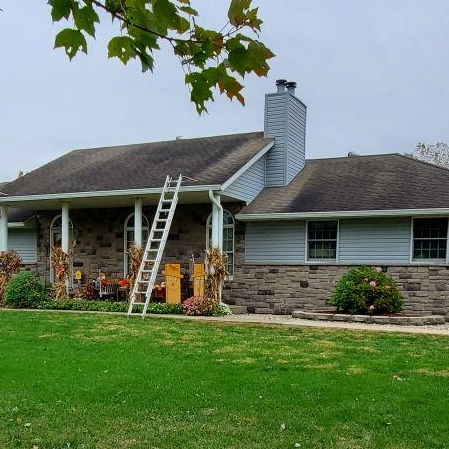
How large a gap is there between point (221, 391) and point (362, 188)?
10.8 meters

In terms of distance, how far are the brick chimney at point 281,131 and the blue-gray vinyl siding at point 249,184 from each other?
0.36m

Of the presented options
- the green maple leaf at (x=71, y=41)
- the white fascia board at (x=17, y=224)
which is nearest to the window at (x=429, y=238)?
the white fascia board at (x=17, y=224)

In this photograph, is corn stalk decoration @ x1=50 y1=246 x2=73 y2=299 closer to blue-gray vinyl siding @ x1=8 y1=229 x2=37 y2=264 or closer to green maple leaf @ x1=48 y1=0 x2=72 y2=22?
blue-gray vinyl siding @ x1=8 y1=229 x2=37 y2=264

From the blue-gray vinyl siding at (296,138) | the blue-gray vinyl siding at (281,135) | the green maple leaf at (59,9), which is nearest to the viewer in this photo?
the green maple leaf at (59,9)

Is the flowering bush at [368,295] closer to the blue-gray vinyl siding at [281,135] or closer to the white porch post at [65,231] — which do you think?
the blue-gray vinyl siding at [281,135]

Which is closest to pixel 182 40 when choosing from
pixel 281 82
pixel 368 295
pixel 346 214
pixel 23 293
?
pixel 368 295

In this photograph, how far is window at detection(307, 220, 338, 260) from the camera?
15602 mm

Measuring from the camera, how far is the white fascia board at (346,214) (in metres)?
14.0

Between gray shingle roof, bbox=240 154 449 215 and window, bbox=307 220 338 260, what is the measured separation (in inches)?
24.5

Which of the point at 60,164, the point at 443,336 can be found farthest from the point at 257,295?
the point at 60,164

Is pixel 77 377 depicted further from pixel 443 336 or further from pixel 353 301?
pixel 353 301

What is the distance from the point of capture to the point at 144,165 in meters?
18.0

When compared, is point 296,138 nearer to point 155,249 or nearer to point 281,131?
point 281,131

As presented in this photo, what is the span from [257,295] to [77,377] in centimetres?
965
